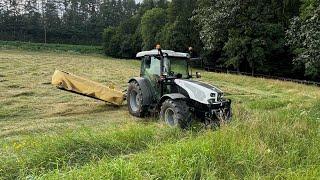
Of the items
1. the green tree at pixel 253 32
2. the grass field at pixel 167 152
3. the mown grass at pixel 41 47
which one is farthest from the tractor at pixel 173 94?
the mown grass at pixel 41 47

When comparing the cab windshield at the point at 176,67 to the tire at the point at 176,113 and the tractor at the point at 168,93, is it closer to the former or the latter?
the tractor at the point at 168,93

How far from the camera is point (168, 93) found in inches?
392

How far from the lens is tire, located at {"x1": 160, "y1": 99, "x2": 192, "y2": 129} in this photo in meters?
8.63

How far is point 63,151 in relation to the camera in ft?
19.6

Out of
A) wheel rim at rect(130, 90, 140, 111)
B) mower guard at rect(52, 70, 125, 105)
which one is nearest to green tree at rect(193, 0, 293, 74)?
mower guard at rect(52, 70, 125, 105)

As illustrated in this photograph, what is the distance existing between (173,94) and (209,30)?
1995 centimetres

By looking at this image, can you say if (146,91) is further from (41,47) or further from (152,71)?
(41,47)

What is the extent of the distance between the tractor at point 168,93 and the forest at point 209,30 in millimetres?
7506

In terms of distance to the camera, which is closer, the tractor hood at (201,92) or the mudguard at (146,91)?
the tractor hood at (201,92)

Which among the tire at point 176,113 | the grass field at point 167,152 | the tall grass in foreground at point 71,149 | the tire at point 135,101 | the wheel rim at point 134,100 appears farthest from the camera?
the wheel rim at point 134,100

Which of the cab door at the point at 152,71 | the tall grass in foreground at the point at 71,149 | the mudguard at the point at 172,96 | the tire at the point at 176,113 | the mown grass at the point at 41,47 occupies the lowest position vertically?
the tall grass in foreground at the point at 71,149

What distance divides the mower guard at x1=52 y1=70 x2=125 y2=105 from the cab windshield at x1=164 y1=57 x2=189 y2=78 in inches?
103

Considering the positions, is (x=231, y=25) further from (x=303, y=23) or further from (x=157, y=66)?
(x=157, y=66)

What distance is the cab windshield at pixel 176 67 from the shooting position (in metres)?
10.1
